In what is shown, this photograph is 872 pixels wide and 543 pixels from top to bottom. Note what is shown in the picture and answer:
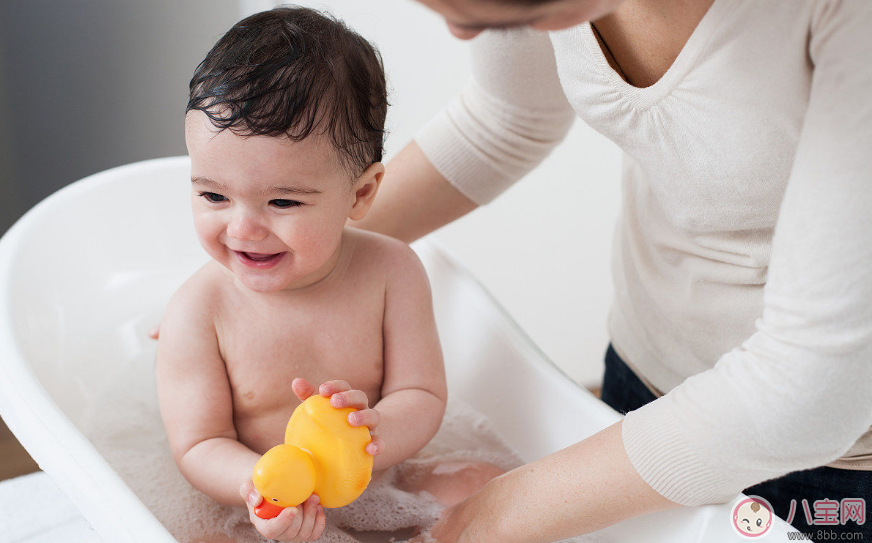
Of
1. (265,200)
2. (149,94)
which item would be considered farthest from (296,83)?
(149,94)

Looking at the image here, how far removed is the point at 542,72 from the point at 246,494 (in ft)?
1.80

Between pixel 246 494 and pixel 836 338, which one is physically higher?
pixel 836 338

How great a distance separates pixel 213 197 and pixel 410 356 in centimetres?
29

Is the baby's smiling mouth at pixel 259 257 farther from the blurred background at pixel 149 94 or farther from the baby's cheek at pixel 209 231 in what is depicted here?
the blurred background at pixel 149 94

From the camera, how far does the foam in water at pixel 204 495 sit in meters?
0.84

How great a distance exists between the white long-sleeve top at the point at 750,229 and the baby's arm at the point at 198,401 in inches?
15.5

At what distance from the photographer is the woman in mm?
511

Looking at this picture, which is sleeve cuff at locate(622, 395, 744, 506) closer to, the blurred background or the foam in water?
the foam in water

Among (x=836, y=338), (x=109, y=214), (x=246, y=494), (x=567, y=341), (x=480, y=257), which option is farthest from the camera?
(x=567, y=341)

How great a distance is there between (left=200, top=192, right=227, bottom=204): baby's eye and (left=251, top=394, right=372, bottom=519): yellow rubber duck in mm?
213

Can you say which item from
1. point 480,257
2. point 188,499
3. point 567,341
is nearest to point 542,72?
point 188,499

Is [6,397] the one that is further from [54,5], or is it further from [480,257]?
[480,257]

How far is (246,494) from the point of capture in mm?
654

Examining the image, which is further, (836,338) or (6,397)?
(6,397)
